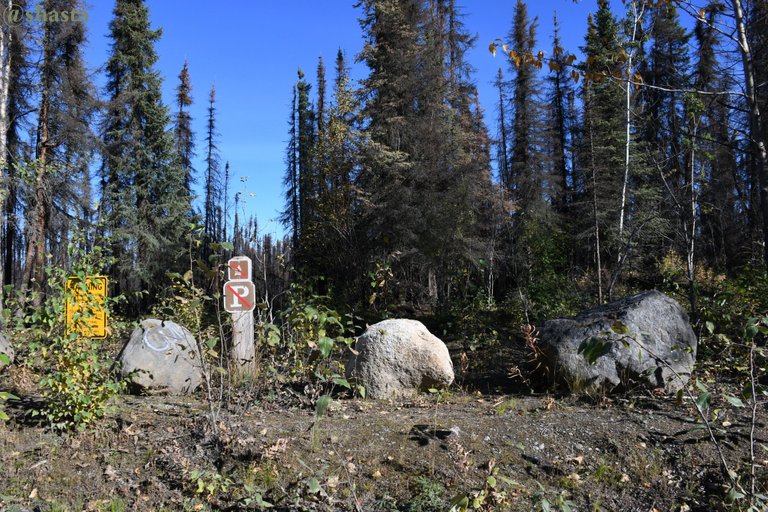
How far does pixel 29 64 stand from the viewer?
14.6 m

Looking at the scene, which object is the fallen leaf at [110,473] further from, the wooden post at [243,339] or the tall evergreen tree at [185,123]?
the tall evergreen tree at [185,123]

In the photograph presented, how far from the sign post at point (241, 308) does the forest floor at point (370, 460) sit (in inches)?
22.6

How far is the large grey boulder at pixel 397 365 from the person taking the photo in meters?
5.91

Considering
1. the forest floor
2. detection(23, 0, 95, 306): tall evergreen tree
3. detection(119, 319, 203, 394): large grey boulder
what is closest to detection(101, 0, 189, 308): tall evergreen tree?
detection(23, 0, 95, 306): tall evergreen tree

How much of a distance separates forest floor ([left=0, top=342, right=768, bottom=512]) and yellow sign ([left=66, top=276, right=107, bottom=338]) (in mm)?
666

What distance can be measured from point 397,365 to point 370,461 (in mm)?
Answer: 2197

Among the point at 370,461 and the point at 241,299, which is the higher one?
the point at 241,299

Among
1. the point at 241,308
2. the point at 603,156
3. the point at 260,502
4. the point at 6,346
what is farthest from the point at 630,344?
the point at 603,156

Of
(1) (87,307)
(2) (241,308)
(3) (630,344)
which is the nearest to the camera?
(1) (87,307)

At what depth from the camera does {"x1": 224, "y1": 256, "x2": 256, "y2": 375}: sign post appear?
5.33 metres

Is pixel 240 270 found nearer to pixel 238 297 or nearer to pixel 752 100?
pixel 238 297

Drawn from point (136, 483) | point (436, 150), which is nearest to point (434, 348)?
point (136, 483)

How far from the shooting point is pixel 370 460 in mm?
3818

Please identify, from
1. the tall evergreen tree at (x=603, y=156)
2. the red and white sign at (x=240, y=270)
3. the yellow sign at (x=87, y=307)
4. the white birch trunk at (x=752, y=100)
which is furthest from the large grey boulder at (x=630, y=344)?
the tall evergreen tree at (x=603, y=156)
